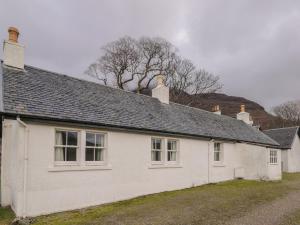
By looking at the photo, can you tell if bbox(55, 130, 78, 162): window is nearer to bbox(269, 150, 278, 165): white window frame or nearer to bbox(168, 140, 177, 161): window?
bbox(168, 140, 177, 161): window

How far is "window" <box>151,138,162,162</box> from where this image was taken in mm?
15837

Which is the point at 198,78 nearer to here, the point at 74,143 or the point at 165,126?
the point at 165,126

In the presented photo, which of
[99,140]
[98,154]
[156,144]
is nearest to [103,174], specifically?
[98,154]

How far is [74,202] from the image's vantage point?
462 inches

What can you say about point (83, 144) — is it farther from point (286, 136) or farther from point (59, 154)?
point (286, 136)

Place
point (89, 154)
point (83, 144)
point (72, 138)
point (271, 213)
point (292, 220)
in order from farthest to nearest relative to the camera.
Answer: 1. point (89, 154)
2. point (83, 144)
3. point (72, 138)
4. point (271, 213)
5. point (292, 220)

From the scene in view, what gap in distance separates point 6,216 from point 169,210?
5607 mm

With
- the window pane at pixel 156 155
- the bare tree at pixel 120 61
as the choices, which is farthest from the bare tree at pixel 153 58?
the window pane at pixel 156 155

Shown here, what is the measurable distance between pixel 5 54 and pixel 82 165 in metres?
5.87

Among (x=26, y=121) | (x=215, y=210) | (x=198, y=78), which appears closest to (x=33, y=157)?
(x=26, y=121)

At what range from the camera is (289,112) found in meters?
74.4

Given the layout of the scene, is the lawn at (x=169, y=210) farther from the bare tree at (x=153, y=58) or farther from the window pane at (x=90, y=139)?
the bare tree at (x=153, y=58)

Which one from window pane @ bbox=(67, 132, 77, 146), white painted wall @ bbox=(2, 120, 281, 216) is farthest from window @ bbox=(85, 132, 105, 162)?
window pane @ bbox=(67, 132, 77, 146)

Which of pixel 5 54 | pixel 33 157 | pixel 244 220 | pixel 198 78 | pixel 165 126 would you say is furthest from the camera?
pixel 198 78
